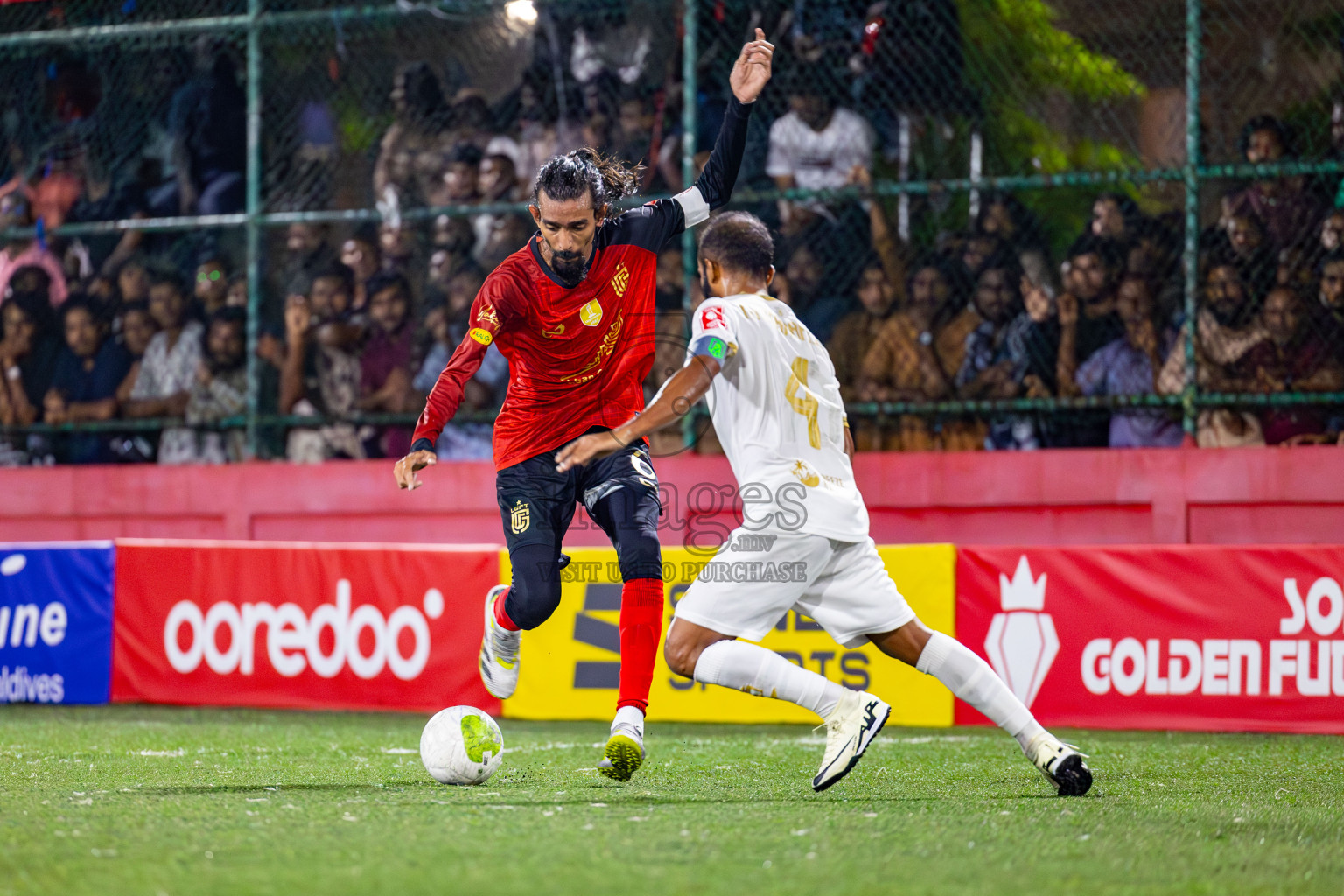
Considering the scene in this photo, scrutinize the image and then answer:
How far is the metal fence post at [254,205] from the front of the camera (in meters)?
10.5

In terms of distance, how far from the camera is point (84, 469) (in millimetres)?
10695

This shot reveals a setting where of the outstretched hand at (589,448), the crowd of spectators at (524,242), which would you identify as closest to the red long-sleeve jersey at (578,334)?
the outstretched hand at (589,448)

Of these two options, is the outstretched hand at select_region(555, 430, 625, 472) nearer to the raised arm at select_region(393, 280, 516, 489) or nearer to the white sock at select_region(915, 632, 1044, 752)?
the raised arm at select_region(393, 280, 516, 489)

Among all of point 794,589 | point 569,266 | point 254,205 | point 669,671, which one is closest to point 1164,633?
point 669,671

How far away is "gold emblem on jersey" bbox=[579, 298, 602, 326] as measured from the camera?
18.6 ft

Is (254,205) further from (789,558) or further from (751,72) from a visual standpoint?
(789,558)

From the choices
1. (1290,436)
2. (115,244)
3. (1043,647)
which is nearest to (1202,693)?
(1043,647)

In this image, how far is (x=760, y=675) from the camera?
4.88 meters

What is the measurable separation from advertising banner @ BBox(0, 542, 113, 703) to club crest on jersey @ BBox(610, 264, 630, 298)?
4.98 m

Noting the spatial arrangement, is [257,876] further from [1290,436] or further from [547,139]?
[547,139]

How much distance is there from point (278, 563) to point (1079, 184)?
17.1 feet

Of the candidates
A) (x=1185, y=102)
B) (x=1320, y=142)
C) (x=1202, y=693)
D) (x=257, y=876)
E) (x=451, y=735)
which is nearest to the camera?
(x=257, y=876)

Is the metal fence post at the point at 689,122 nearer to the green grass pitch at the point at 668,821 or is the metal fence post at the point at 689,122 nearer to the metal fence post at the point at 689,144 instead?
the metal fence post at the point at 689,144

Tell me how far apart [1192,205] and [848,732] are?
521 cm
